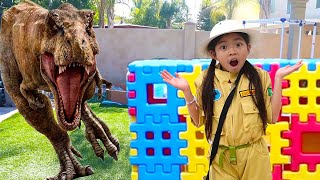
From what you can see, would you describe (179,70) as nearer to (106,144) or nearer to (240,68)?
(106,144)

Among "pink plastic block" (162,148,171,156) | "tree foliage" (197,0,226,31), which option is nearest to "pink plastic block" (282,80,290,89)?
"pink plastic block" (162,148,171,156)

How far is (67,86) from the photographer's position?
2562mm

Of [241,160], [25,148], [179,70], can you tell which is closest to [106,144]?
[179,70]

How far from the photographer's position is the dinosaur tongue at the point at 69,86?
2.55 metres

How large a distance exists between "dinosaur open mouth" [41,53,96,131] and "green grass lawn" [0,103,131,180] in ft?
5.24

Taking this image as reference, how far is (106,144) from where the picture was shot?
11.5 ft

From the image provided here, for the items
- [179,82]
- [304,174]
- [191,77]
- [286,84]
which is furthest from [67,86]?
[304,174]

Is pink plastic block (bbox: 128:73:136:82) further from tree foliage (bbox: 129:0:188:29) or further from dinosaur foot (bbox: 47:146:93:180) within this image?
tree foliage (bbox: 129:0:188:29)

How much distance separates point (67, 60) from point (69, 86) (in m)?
0.24

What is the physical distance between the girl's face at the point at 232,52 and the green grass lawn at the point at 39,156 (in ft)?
8.18

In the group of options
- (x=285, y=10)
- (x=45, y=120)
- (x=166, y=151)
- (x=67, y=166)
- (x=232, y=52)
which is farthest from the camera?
(x=285, y=10)

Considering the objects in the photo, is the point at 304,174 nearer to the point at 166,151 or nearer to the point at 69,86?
the point at 166,151

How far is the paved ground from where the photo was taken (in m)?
8.08

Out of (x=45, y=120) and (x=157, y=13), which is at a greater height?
(x=157, y=13)
